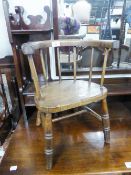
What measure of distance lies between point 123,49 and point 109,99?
1.69 feet

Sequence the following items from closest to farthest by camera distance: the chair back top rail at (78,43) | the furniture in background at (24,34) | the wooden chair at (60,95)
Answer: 1. the wooden chair at (60,95)
2. the chair back top rail at (78,43)
3. the furniture in background at (24,34)

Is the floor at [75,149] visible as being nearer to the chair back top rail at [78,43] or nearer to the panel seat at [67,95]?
the panel seat at [67,95]

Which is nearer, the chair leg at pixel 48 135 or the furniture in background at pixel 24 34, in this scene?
the chair leg at pixel 48 135

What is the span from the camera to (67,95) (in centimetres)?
110

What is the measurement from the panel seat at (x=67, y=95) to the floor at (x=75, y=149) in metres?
0.35

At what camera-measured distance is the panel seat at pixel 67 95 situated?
100cm

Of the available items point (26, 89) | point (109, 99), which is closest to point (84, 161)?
point (26, 89)

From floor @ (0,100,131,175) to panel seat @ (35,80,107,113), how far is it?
0.35 metres

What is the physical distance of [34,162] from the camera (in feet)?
3.67

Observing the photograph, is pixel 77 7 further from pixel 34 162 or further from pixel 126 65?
pixel 34 162

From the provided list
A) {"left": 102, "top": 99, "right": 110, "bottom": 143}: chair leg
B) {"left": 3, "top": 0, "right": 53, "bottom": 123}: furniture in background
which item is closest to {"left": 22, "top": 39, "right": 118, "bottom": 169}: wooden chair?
{"left": 102, "top": 99, "right": 110, "bottom": 143}: chair leg

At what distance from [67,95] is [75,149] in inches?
15.1

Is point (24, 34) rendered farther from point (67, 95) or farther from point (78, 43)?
point (67, 95)

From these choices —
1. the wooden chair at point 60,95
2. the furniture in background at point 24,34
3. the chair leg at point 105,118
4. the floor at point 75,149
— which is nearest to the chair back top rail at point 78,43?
the wooden chair at point 60,95
